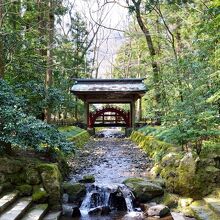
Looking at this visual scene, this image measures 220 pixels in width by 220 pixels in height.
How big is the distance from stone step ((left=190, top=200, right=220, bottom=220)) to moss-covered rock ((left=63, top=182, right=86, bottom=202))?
280 cm

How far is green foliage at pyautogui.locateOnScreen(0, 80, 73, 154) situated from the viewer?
788cm

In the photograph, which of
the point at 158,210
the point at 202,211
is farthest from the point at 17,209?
the point at 202,211

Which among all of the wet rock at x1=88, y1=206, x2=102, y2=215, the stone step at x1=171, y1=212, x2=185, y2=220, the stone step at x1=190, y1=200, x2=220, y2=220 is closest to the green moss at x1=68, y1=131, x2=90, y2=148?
the wet rock at x1=88, y1=206, x2=102, y2=215

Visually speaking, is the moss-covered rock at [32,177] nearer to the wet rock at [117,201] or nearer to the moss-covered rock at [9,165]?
the moss-covered rock at [9,165]

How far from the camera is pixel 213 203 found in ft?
23.4

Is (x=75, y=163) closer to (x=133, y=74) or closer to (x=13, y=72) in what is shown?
(x=13, y=72)

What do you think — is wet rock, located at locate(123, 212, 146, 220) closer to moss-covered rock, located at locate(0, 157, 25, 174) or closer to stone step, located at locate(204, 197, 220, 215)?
stone step, located at locate(204, 197, 220, 215)

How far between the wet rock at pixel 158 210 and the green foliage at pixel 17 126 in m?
2.98

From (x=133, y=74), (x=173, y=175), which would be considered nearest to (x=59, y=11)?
(x=173, y=175)

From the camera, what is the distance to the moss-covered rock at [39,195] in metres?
7.69

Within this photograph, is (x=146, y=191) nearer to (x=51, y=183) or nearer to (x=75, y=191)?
(x=75, y=191)

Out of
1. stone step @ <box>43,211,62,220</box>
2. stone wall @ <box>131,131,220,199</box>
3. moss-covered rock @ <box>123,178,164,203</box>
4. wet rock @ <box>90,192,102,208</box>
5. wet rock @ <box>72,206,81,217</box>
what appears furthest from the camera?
wet rock @ <box>90,192,102,208</box>

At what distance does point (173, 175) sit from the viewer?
8547mm

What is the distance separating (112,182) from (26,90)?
3.93 metres
